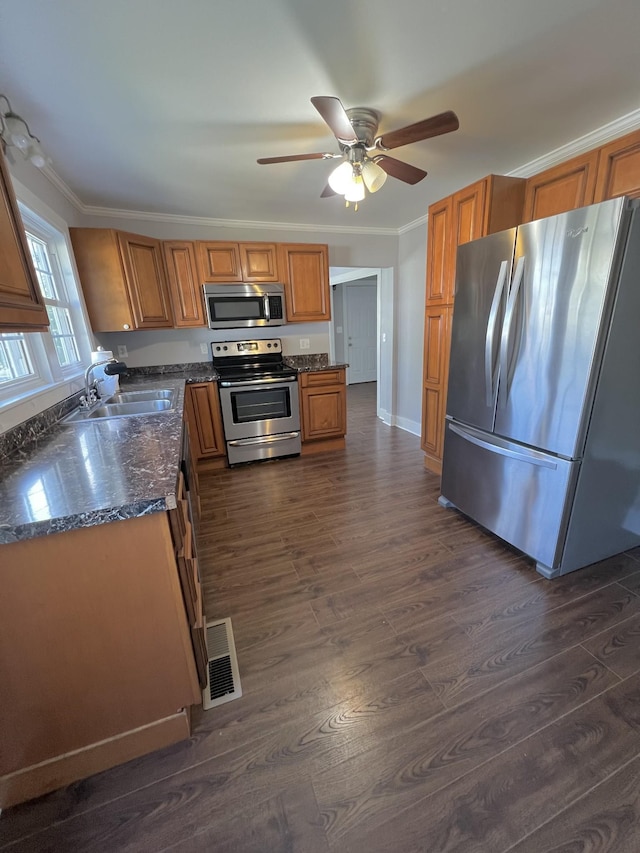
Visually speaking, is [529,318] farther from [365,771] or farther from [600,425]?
[365,771]

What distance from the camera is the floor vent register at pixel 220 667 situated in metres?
1.32

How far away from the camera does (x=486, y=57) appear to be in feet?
4.70

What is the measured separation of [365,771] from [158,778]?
0.67 meters

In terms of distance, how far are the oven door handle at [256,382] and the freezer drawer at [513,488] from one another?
167cm

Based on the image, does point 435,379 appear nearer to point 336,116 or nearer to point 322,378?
point 322,378

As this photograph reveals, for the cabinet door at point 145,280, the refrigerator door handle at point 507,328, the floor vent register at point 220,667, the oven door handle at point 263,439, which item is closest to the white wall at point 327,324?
the cabinet door at point 145,280

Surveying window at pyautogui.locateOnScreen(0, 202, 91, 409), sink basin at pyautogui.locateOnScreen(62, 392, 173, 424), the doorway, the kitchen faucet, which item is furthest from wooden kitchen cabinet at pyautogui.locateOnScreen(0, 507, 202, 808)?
the doorway

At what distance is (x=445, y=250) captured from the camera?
8.73 feet

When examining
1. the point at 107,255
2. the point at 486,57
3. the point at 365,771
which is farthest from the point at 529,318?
the point at 107,255

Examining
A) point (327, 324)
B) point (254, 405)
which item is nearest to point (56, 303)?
point (254, 405)

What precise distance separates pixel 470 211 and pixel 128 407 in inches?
110

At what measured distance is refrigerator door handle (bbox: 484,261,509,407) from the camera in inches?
72.6

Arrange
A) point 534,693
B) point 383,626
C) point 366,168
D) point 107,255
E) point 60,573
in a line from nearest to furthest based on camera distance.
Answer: point 60,573 → point 534,693 → point 383,626 → point 366,168 → point 107,255

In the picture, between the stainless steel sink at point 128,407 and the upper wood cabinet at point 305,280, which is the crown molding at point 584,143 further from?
the stainless steel sink at point 128,407
